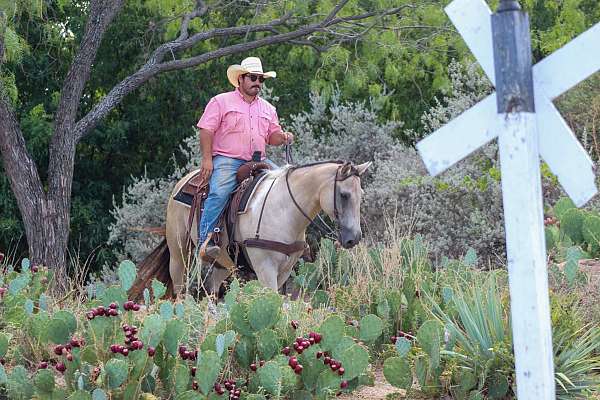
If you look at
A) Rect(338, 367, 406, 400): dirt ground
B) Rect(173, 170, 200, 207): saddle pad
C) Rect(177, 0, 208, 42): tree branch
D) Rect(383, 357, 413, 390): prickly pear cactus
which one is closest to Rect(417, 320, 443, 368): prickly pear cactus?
Rect(383, 357, 413, 390): prickly pear cactus

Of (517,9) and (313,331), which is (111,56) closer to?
(313,331)

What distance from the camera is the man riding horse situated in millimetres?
9828

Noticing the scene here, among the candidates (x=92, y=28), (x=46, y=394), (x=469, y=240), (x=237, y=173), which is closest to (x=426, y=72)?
(x=469, y=240)

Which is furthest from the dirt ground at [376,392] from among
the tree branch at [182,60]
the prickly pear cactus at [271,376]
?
the tree branch at [182,60]

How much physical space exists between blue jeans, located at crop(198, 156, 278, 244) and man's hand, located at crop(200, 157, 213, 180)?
5 cm

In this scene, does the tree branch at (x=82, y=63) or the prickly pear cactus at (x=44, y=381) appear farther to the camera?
the tree branch at (x=82, y=63)

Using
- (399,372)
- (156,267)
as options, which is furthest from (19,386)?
(156,267)

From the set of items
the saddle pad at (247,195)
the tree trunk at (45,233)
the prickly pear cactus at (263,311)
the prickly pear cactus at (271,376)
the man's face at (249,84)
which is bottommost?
the tree trunk at (45,233)

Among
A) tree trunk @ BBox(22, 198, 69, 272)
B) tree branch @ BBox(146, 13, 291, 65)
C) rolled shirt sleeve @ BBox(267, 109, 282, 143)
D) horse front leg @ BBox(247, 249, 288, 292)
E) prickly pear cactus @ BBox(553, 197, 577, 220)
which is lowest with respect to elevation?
tree trunk @ BBox(22, 198, 69, 272)

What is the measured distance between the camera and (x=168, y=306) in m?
6.02

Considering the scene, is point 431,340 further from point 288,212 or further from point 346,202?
point 288,212

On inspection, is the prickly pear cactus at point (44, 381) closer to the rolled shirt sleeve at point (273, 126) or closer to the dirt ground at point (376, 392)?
the dirt ground at point (376, 392)

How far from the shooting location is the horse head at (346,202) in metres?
8.80

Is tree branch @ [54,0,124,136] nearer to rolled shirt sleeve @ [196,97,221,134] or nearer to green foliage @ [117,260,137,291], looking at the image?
rolled shirt sleeve @ [196,97,221,134]
